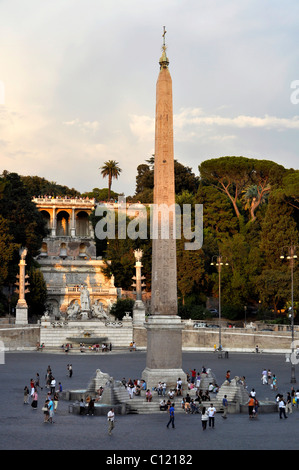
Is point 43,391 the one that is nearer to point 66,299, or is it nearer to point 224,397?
point 224,397

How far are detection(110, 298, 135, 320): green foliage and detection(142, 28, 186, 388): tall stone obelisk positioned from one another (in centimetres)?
3509

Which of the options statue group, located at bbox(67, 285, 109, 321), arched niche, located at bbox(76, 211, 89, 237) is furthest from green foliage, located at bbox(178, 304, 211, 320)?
arched niche, located at bbox(76, 211, 89, 237)

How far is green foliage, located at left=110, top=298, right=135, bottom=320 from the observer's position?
5981 cm

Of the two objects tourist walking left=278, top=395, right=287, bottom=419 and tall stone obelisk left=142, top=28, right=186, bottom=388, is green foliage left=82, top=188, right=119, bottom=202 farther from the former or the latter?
tourist walking left=278, top=395, right=287, bottom=419

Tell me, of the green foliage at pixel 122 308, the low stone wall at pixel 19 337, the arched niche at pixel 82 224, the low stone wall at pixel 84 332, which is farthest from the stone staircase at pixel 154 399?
the arched niche at pixel 82 224

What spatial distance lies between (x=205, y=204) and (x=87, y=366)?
36.6m

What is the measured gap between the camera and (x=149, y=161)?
9906 cm

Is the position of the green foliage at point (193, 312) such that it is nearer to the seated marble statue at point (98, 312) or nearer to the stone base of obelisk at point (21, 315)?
the seated marble statue at point (98, 312)

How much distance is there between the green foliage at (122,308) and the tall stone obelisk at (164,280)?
35.1m

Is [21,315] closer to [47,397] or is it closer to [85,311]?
[85,311]

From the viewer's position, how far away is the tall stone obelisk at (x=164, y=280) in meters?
24.3

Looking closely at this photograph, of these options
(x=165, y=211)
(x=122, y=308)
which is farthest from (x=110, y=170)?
(x=165, y=211)

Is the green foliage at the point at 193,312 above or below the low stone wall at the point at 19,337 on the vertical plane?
above
